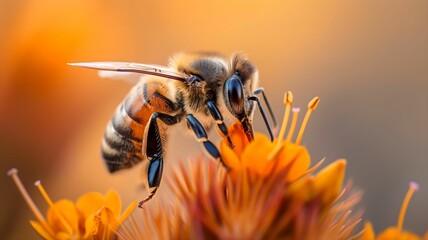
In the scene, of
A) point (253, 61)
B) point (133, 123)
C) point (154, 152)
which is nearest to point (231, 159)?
point (154, 152)

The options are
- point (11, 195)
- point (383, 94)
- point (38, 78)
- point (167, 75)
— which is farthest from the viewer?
point (383, 94)

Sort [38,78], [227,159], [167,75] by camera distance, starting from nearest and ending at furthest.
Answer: [227,159], [167,75], [38,78]

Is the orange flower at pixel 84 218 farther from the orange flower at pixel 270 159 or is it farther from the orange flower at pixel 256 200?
the orange flower at pixel 270 159

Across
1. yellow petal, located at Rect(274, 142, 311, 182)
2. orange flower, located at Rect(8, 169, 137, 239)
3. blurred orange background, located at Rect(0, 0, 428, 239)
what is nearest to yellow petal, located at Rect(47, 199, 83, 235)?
orange flower, located at Rect(8, 169, 137, 239)

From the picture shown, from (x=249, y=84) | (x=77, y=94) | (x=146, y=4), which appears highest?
(x=146, y=4)

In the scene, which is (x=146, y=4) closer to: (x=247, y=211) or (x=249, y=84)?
(x=249, y=84)

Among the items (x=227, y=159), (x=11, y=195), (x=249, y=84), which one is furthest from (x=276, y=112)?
(x=227, y=159)

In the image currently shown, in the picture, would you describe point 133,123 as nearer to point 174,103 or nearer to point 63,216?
point 174,103

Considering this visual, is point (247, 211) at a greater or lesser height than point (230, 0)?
lesser

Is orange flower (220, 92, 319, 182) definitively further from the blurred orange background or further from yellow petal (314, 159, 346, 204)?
the blurred orange background
